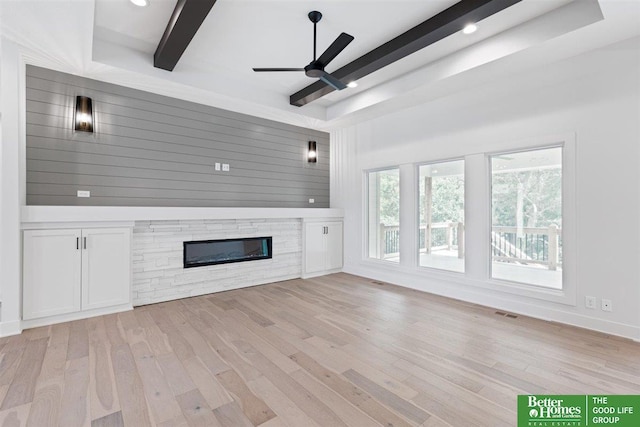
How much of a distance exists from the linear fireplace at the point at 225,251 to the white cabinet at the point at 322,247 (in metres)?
0.75

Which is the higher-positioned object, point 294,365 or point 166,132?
point 166,132

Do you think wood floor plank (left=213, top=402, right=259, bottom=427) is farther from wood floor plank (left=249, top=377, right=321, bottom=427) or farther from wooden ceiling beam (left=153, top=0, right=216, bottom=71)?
wooden ceiling beam (left=153, top=0, right=216, bottom=71)

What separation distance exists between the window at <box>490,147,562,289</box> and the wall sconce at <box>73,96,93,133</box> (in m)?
5.21

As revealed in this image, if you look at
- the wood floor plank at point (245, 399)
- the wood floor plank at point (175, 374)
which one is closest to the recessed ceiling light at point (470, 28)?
the wood floor plank at point (245, 399)

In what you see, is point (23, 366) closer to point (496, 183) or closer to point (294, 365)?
point (294, 365)

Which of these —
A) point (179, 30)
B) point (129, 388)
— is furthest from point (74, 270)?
point (179, 30)

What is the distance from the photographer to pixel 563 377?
7.46ft

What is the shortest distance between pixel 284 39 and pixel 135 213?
9.14 ft

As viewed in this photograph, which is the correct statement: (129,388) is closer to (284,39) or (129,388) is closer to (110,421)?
(110,421)

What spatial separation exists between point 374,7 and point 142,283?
4255 millimetres

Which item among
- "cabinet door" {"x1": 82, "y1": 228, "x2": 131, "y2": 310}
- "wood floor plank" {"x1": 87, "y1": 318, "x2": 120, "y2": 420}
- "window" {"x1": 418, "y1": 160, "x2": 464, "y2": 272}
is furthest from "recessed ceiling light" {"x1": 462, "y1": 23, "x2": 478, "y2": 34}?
"cabinet door" {"x1": 82, "y1": 228, "x2": 131, "y2": 310}

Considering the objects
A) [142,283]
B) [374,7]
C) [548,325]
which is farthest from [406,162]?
[142,283]

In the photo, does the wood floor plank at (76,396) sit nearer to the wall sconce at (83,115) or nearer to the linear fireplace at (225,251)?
the linear fireplace at (225,251)

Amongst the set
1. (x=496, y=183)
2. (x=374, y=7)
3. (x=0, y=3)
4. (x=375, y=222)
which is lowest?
(x=375, y=222)
